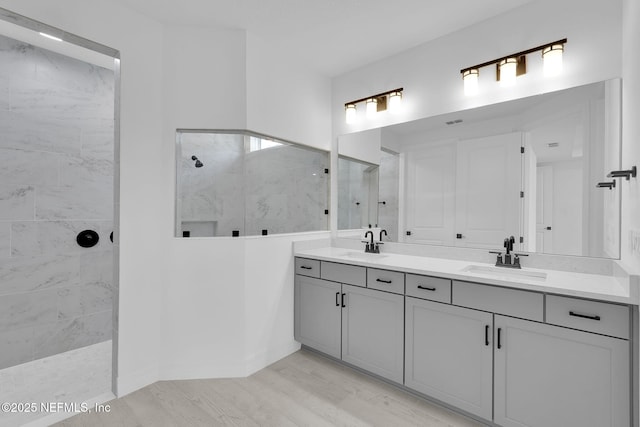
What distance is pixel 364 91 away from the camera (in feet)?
10.2

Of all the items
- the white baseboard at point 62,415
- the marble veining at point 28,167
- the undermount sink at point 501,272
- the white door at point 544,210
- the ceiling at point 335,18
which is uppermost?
the ceiling at point 335,18

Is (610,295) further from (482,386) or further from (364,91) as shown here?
(364,91)

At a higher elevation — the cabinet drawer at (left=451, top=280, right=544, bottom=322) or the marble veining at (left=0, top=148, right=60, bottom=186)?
the marble veining at (left=0, top=148, right=60, bottom=186)

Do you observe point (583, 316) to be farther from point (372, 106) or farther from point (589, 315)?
point (372, 106)

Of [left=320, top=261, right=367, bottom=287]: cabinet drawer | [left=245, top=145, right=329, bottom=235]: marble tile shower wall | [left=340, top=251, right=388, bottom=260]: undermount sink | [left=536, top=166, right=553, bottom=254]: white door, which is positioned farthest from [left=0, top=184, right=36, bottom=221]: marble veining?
[left=536, top=166, right=553, bottom=254]: white door

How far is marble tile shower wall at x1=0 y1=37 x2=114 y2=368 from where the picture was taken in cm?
249

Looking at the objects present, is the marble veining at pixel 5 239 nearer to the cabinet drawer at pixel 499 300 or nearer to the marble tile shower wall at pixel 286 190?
the marble tile shower wall at pixel 286 190

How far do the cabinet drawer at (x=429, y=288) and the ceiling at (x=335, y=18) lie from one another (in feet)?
6.29

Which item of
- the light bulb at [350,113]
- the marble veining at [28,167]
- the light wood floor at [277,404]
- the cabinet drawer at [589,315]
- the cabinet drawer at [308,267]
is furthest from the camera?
the light bulb at [350,113]

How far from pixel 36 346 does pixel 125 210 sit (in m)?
1.56

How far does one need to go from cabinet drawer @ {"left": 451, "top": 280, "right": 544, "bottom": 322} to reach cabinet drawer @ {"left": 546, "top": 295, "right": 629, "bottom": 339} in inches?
2.3

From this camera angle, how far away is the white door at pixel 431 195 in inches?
100

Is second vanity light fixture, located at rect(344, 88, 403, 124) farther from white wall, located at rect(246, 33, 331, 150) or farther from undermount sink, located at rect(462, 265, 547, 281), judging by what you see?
undermount sink, located at rect(462, 265, 547, 281)

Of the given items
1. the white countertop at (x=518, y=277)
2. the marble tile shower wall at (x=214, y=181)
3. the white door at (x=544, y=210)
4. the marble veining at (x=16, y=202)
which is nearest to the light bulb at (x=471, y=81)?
the white door at (x=544, y=210)
